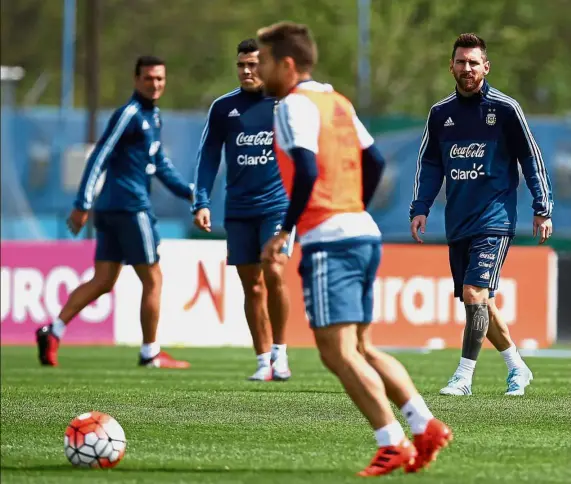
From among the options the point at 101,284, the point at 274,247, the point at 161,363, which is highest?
the point at 274,247

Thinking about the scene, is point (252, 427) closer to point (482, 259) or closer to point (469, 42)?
point (482, 259)

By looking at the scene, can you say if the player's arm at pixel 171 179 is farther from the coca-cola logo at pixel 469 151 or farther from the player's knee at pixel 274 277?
the coca-cola logo at pixel 469 151

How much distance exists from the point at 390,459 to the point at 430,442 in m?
0.21

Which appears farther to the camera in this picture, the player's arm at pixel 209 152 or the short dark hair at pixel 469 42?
the player's arm at pixel 209 152

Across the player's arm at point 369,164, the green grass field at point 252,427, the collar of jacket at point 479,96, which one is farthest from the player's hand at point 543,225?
the player's arm at point 369,164

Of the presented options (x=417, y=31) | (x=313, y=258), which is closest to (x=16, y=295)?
(x=313, y=258)

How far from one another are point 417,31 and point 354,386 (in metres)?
42.4

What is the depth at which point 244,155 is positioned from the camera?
12.1 m

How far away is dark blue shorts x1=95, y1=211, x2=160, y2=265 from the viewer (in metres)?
13.8

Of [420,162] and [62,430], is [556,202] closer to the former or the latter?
[420,162]

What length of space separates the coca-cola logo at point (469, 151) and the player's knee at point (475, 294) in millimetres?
854

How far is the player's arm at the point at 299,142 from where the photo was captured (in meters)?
7.11

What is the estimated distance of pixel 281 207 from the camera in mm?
12023

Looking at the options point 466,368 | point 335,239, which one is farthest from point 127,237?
point 335,239
